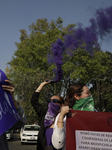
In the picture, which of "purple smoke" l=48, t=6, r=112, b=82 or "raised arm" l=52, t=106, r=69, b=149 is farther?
"purple smoke" l=48, t=6, r=112, b=82

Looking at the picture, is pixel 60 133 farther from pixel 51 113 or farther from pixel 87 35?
pixel 87 35

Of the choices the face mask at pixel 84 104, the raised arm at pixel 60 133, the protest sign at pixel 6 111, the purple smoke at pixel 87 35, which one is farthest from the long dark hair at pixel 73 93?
the purple smoke at pixel 87 35

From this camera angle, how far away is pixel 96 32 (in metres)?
11.6

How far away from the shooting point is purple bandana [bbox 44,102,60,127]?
3.55 metres

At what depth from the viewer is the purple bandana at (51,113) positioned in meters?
3.55

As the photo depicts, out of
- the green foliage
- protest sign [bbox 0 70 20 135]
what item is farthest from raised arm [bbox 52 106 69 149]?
the green foliage

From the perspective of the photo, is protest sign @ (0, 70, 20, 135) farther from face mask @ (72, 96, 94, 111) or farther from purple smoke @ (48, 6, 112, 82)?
purple smoke @ (48, 6, 112, 82)

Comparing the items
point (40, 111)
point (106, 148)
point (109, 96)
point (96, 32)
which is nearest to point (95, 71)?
point (109, 96)

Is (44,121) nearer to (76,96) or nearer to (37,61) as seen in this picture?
(76,96)

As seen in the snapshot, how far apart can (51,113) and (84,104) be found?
988 millimetres

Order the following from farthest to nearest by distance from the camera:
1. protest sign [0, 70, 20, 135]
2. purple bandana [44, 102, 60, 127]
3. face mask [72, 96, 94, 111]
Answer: purple bandana [44, 102, 60, 127] < face mask [72, 96, 94, 111] < protest sign [0, 70, 20, 135]

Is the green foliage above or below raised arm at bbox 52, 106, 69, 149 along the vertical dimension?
above

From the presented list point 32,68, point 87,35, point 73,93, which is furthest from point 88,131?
point 32,68

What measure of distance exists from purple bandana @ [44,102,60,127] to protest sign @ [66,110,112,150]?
3.39ft
